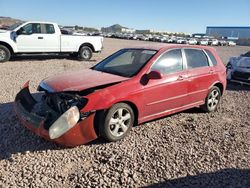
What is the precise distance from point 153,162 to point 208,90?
286 cm

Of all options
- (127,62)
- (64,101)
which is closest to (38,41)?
(127,62)

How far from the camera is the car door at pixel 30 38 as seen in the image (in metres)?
12.6

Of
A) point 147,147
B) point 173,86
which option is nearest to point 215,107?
point 173,86

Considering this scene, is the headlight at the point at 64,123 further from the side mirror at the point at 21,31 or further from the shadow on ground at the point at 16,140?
the side mirror at the point at 21,31

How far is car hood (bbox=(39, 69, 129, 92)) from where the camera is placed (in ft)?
14.5

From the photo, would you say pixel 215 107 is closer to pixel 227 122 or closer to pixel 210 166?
pixel 227 122

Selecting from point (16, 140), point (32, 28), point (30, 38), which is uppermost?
point (32, 28)

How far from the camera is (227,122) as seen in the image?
5.90m

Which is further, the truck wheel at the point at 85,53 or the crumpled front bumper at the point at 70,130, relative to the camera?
the truck wheel at the point at 85,53

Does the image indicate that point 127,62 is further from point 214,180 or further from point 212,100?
point 214,180

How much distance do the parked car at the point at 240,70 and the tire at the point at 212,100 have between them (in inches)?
133

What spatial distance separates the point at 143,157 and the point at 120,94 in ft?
3.42

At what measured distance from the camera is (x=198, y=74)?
231 inches

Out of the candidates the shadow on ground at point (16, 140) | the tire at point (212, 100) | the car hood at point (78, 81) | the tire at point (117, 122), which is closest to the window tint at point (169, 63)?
the car hood at point (78, 81)
